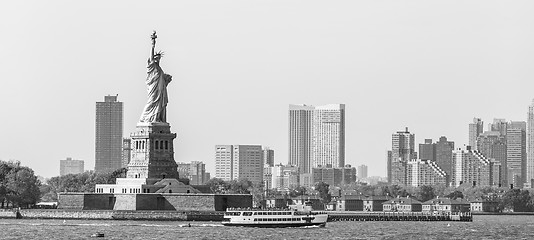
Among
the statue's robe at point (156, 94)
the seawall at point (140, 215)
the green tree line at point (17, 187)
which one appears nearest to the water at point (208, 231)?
the seawall at point (140, 215)

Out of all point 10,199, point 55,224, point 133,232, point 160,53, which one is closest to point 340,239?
point 133,232

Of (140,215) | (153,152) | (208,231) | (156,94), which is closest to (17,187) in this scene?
(153,152)

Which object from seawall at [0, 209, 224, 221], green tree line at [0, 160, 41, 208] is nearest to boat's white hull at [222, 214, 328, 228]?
seawall at [0, 209, 224, 221]

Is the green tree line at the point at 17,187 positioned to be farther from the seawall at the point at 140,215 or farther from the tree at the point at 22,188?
the seawall at the point at 140,215

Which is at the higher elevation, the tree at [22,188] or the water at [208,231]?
the tree at [22,188]

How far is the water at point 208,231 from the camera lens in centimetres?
13650

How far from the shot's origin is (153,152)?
174250 mm

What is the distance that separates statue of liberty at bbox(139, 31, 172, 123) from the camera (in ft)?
576

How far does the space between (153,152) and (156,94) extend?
678cm

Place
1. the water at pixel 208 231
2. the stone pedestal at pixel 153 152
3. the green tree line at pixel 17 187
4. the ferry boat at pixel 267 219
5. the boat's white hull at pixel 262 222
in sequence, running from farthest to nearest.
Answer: the green tree line at pixel 17 187
the stone pedestal at pixel 153 152
the ferry boat at pixel 267 219
the boat's white hull at pixel 262 222
the water at pixel 208 231

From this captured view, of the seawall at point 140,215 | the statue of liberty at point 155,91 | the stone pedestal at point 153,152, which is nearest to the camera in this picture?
the seawall at point 140,215

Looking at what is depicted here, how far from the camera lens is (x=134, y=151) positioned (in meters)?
176

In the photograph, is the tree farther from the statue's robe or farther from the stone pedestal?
the statue's robe

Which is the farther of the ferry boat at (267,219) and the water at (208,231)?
the ferry boat at (267,219)
